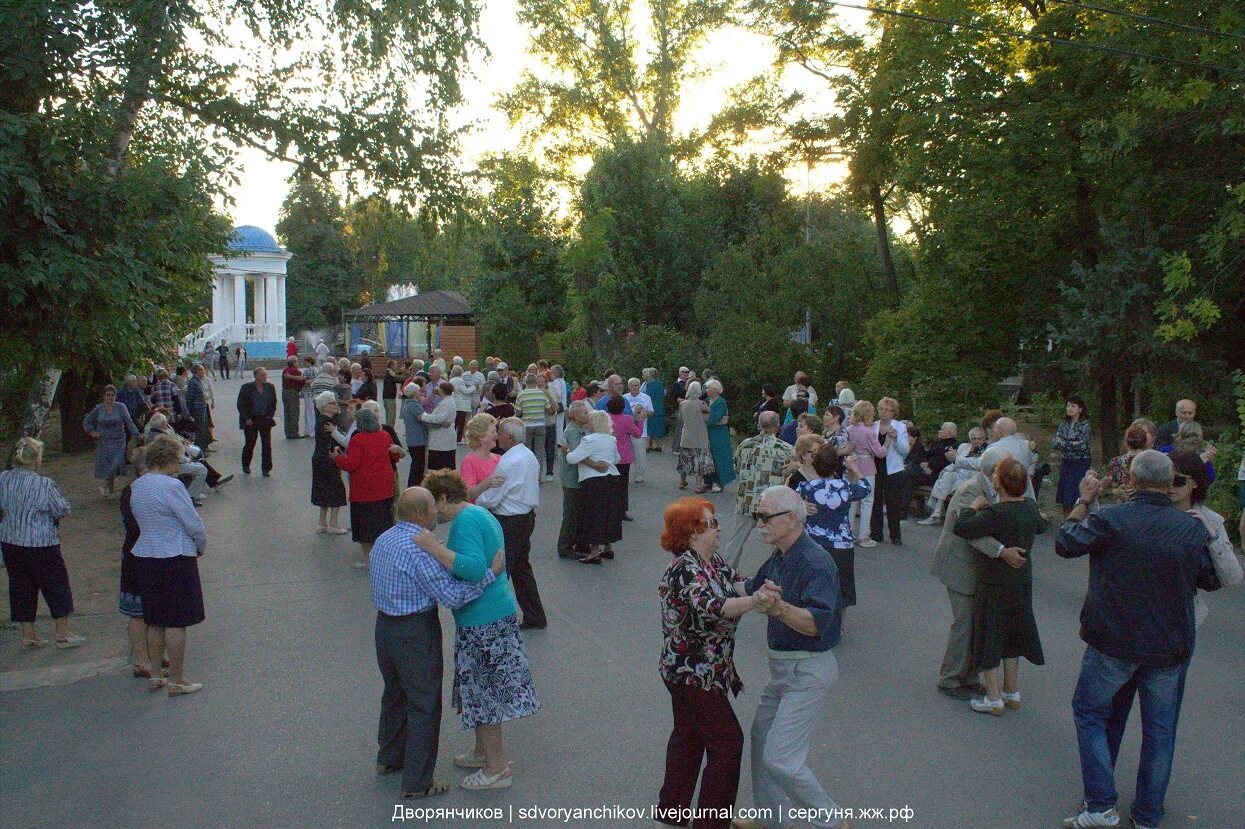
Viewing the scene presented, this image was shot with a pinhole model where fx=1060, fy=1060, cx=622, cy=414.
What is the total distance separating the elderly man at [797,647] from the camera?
4.71 meters

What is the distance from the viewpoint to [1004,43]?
17562 mm

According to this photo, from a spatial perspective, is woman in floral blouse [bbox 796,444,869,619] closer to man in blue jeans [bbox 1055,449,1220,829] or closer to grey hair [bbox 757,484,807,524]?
man in blue jeans [bbox 1055,449,1220,829]

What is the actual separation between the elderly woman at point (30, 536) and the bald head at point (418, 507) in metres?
4.04

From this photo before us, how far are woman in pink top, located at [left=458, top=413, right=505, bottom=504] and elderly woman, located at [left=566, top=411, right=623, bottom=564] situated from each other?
2505mm

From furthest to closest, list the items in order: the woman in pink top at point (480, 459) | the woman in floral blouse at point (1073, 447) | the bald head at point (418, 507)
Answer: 1. the woman in floral blouse at point (1073, 447)
2. the woman in pink top at point (480, 459)
3. the bald head at point (418, 507)

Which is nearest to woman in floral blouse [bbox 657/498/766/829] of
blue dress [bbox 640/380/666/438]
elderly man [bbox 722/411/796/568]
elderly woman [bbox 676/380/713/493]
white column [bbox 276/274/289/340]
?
elderly man [bbox 722/411/796/568]

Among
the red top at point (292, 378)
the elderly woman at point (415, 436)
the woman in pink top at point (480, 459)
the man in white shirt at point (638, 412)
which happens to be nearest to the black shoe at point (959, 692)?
the woman in pink top at point (480, 459)

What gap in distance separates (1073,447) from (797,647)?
932 cm

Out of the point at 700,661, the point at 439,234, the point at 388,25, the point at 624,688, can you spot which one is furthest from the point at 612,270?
the point at 700,661

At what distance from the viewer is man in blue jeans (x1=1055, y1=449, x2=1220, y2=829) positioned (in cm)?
503

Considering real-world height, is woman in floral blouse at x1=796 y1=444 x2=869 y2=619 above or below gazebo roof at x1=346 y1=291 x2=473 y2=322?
below

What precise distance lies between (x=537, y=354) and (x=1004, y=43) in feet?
65.6

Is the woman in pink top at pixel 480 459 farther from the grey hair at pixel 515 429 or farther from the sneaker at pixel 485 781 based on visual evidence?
the sneaker at pixel 485 781

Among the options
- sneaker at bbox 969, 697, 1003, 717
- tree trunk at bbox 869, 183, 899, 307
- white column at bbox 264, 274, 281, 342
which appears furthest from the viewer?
white column at bbox 264, 274, 281, 342
